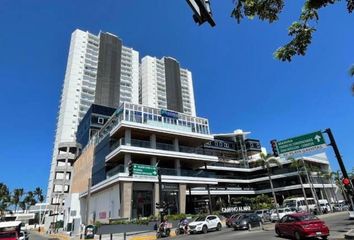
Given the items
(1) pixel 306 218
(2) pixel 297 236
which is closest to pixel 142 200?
(2) pixel 297 236

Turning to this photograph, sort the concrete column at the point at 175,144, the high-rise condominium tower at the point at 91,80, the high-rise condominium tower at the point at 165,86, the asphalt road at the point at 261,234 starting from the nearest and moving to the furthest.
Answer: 1. the asphalt road at the point at 261,234
2. the concrete column at the point at 175,144
3. the high-rise condominium tower at the point at 91,80
4. the high-rise condominium tower at the point at 165,86

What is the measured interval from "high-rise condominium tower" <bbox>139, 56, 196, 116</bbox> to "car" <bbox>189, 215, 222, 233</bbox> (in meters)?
90.3

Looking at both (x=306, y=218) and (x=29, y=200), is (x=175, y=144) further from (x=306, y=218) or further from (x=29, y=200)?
(x=29, y=200)

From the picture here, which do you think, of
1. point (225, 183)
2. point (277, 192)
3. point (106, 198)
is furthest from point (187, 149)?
point (277, 192)

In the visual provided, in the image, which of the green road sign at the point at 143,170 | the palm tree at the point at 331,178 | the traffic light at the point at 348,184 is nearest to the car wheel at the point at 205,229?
the green road sign at the point at 143,170

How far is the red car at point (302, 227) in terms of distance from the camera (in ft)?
53.7

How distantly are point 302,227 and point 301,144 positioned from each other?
26.7 feet

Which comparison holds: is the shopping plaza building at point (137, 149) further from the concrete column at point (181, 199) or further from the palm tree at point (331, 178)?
the palm tree at point (331, 178)

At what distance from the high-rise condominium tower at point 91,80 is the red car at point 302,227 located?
85.0m

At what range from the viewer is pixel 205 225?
96.8 feet

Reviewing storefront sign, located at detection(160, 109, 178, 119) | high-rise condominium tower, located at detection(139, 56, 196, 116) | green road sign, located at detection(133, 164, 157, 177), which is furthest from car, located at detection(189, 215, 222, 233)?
high-rise condominium tower, located at detection(139, 56, 196, 116)

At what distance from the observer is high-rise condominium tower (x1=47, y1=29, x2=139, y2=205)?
102438 millimetres

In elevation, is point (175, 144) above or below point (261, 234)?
above

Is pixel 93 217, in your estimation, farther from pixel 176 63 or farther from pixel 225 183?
pixel 176 63
